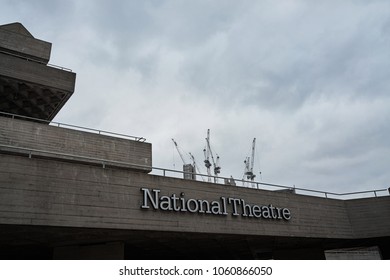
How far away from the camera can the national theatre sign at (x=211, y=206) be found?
1834 centimetres

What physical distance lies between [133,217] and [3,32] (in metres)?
22.0

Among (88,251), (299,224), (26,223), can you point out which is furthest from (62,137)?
(299,224)

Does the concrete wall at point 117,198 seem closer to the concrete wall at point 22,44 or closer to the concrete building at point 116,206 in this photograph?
the concrete building at point 116,206

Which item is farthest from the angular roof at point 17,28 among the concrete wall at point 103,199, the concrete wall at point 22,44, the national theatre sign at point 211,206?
the national theatre sign at point 211,206

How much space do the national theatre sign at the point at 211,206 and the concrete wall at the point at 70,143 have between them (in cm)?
280

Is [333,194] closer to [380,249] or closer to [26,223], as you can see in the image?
[380,249]

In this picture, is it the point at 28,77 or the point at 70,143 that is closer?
the point at 70,143

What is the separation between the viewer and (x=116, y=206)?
17.2 m

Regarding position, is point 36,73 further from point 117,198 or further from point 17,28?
point 117,198

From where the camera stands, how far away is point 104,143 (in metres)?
25.3

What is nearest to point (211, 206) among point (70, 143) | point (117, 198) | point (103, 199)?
point (117, 198)

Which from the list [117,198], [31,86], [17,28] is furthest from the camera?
[17,28]

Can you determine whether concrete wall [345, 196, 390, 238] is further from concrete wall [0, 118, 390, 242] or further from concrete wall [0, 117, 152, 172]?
concrete wall [0, 117, 152, 172]

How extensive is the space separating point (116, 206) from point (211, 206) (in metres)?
5.49
